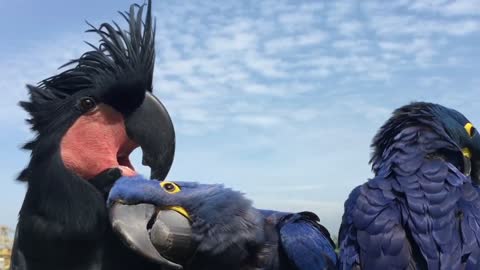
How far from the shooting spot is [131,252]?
3795 millimetres

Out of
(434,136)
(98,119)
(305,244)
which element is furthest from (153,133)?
(434,136)

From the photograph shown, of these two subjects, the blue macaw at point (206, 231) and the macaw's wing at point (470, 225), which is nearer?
the macaw's wing at point (470, 225)

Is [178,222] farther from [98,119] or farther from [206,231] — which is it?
[98,119]

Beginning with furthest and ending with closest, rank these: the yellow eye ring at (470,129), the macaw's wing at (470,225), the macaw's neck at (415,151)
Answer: the yellow eye ring at (470,129)
the macaw's neck at (415,151)
the macaw's wing at (470,225)

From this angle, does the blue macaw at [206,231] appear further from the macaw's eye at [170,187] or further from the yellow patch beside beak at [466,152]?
the yellow patch beside beak at [466,152]

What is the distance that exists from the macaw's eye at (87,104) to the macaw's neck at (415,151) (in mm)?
2151

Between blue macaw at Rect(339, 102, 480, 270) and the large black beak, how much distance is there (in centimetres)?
139

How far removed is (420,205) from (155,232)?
1706mm

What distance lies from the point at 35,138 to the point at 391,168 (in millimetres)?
2585

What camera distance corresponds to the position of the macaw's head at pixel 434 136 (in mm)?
3748

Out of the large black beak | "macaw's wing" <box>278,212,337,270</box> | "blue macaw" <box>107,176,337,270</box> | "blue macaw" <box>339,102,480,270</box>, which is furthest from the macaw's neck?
the large black beak

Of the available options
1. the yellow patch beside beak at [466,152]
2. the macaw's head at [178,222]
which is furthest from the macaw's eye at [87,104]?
the yellow patch beside beak at [466,152]

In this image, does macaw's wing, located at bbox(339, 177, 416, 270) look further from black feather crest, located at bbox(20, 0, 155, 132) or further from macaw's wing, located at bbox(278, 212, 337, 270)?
black feather crest, located at bbox(20, 0, 155, 132)

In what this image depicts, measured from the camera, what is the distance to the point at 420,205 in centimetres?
339
